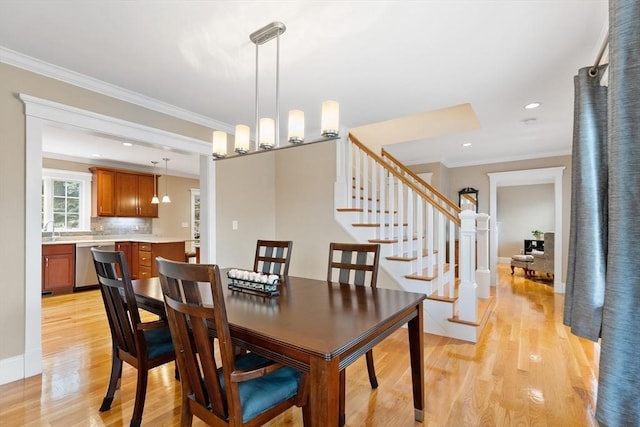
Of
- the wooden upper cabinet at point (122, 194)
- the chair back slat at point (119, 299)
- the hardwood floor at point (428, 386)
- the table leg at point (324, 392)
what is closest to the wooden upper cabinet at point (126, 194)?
the wooden upper cabinet at point (122, 194)

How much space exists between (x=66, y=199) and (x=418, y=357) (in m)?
6.69

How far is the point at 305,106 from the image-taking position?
3232mm

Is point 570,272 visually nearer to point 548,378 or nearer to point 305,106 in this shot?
point 548,378

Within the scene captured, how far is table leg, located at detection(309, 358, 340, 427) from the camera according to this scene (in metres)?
1.09

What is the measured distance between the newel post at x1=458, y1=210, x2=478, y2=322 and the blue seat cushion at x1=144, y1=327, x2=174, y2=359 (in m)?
2.61

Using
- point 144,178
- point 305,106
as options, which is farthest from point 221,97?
point 144,178

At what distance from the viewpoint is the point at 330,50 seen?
2.22 metres

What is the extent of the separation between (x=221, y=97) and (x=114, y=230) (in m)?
4.89

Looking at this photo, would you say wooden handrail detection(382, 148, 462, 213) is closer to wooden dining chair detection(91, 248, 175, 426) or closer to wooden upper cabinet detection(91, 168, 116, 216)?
wooden dining chair detection(91, 248, 175, 426)

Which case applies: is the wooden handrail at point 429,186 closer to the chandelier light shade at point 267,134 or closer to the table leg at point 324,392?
the chandelier light shade at point 267,134

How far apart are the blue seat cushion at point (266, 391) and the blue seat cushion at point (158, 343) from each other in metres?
0.59

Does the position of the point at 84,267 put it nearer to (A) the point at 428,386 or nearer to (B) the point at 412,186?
(B) the point at 412,186

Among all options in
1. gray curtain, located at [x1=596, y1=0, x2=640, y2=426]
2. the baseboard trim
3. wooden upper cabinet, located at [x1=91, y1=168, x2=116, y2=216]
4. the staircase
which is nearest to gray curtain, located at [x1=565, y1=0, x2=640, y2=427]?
gray curtain, located at [x1=596, y1=0, x2=640, y2=426]

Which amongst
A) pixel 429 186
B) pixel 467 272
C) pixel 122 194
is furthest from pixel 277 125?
pixel 122 194
